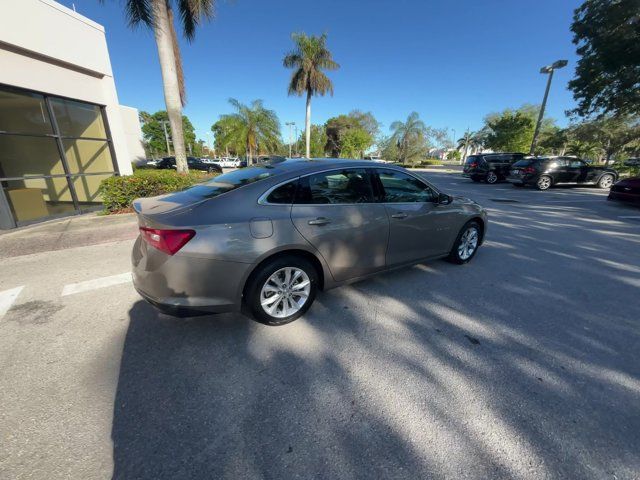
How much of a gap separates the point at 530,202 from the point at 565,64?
46.8 feet

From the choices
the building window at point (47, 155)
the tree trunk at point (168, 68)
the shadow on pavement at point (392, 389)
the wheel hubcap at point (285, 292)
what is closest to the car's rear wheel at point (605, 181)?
the shadow on pavement at point (392, 389)

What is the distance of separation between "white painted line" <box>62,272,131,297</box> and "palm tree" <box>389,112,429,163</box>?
192 ft

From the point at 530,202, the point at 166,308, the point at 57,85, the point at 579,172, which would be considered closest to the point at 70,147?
the point at 57,85

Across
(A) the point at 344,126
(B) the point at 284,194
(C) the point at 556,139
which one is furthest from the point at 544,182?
(A) the point at 344,126

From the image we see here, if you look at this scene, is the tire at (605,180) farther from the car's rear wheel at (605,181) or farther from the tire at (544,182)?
the tire at (544,182)

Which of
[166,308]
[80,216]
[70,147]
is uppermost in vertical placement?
[70,147]

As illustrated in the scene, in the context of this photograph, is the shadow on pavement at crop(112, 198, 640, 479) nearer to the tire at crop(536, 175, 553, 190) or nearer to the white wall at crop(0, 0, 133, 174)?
the white wall at crop(0, 0, 133, 174)

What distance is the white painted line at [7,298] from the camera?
3203 millimetres

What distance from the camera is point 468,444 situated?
1.72m

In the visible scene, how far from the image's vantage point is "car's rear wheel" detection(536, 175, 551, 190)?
547 inches

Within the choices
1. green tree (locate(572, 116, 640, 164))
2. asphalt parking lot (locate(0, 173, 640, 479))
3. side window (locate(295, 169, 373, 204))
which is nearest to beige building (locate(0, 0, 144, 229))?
asphalt parking lot (locate(0, 173, 640, 479))

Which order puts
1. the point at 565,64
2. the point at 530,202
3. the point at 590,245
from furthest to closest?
1. the point at 565,64
2. the point at 530,202
3. the point at 590,245

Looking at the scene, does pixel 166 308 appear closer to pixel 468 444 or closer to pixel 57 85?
pixel 468 444

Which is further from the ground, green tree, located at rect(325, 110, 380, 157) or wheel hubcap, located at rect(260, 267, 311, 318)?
green tree, located at rect(325, 110, 380, 157)
